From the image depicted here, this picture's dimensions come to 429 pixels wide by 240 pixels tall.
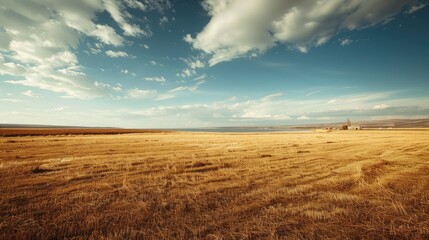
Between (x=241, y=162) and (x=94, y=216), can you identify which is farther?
(x=241, y=162)

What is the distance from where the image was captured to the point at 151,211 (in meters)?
6.02

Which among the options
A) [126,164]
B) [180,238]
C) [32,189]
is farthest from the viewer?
[126,164]

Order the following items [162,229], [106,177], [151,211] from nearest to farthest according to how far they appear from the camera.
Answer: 1. [162,229]
2. [151,211]
3. [106,177]

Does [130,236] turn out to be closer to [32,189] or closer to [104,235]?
[104,235]

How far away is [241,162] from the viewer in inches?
530

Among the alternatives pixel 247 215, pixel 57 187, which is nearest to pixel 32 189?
pixel 57 187

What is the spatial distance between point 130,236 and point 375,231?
5213 mm

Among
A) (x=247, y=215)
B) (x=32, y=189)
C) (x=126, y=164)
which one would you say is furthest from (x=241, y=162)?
(x=32, y=189)

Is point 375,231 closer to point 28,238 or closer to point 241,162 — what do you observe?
point 28,238

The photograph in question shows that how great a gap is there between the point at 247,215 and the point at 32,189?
748cm

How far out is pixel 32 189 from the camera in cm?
793

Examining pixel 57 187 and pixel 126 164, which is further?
pixel 126 164

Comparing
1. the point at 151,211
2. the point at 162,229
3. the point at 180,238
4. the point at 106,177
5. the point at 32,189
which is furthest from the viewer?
the point at 106,177

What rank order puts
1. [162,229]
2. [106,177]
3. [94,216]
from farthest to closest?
[106,177] → [94,216] → [162,229]
